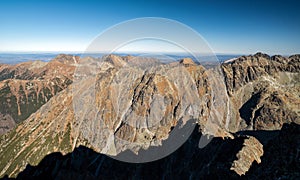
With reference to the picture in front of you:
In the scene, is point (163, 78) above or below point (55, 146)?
above

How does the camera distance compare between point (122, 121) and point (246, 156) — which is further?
point (122, 121)

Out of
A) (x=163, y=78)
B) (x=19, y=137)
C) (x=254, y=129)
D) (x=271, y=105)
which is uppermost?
(x=163, y=78)

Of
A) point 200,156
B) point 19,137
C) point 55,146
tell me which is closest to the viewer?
point 200,156

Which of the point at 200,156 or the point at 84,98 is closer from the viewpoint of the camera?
the point at 200,156

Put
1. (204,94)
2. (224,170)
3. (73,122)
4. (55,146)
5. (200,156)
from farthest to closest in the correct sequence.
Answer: (204,94)
(73,122)
(55,146)
(200,156)
(224,170)

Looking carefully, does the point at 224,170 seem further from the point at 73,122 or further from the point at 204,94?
the point at 204,94

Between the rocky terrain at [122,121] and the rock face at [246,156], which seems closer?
the rock face at [246,156]

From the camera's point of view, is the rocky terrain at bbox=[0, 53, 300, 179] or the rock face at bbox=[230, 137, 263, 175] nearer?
the rock face at bbox=[230, 137, 263, 175]

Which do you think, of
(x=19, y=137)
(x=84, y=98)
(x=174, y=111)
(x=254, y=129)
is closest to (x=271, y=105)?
(x=254, y=129)

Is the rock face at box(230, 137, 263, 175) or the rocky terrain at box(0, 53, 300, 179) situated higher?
the rock face at box(230, 137, 263, 175)

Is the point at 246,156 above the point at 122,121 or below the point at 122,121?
above

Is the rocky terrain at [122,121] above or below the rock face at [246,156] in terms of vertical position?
below
